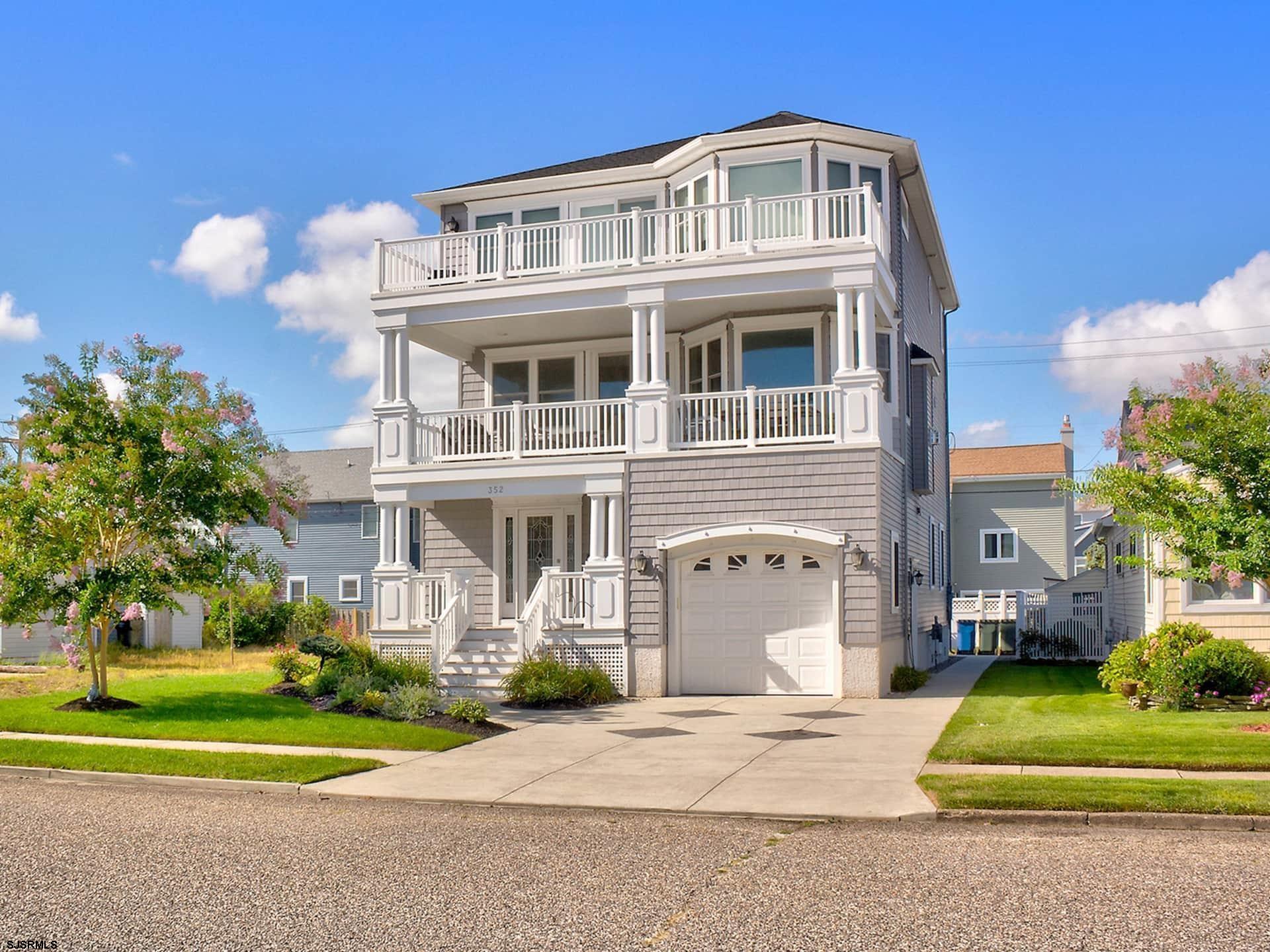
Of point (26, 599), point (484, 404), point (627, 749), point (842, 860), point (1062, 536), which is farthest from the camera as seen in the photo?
point (1062, 536)

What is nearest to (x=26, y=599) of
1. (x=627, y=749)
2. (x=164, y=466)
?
(x=164, y=466)

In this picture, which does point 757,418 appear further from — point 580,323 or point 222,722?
point 222,722

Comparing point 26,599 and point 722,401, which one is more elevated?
point 722,401

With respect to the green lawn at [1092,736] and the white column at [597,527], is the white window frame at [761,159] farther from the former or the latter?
the green lawn at [1092,736]

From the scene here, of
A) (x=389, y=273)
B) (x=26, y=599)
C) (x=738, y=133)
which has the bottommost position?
(x=26, y=599)

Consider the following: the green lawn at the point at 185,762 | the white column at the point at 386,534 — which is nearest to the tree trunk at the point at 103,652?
the green lawn at the point at 185,762

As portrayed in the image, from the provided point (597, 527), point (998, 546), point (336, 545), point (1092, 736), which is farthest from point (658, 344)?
point (998, 546)

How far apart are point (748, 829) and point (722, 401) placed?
11.4m

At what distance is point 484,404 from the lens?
908 inches

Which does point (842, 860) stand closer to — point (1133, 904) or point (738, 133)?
point (1133, 904)

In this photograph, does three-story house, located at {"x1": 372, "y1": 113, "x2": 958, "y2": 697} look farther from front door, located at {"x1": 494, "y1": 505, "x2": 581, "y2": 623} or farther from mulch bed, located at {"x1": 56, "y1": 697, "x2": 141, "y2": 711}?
mulch bed, located at {"x1": 56, "y1": 697, "x2": 141, "y2": 711}

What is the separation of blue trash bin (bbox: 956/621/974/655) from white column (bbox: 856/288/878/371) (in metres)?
17.5

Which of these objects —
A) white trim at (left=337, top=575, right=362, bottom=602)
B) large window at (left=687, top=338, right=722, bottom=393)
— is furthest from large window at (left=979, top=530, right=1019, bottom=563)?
large window at (left=687, top=338, right=722, bottom=393)

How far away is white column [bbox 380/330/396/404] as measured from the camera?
2131 centimetres
